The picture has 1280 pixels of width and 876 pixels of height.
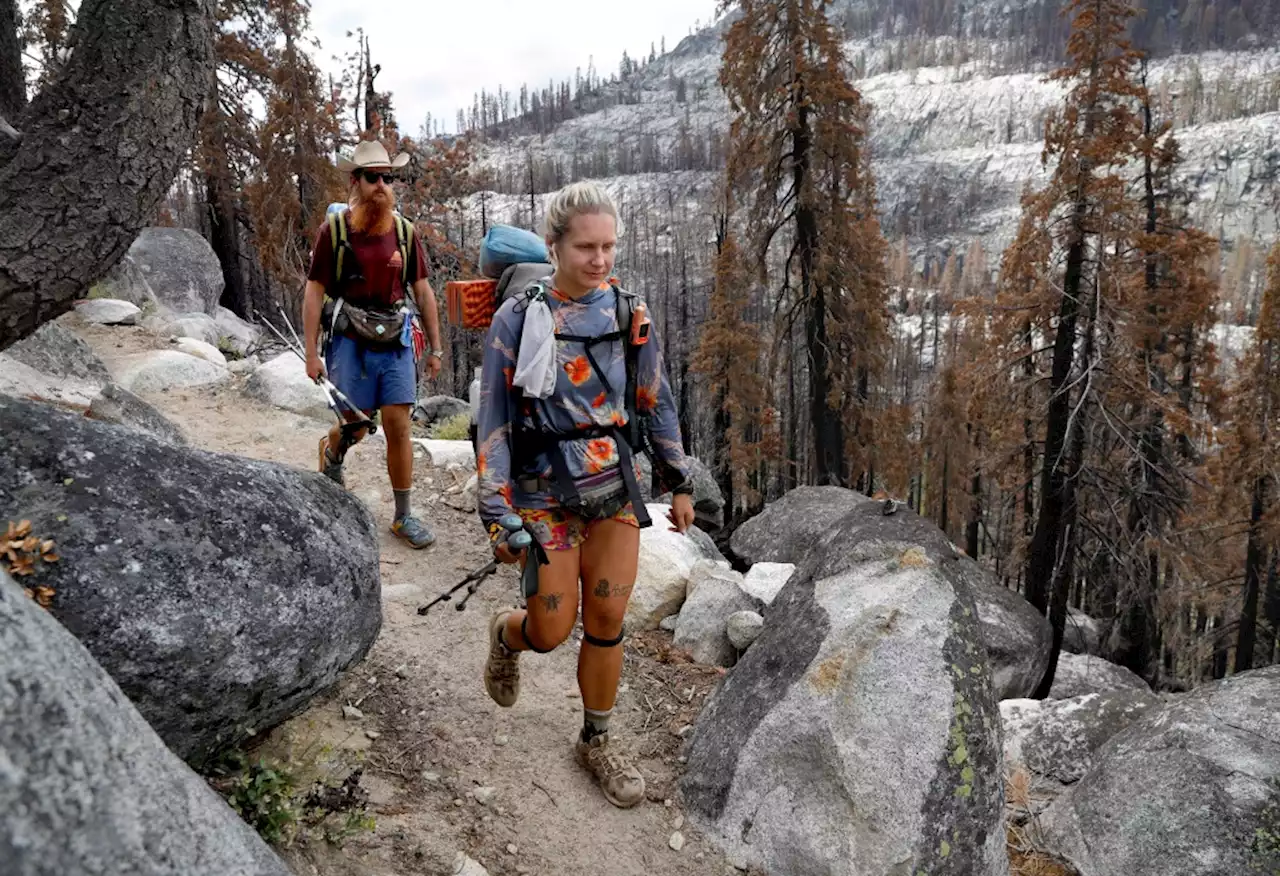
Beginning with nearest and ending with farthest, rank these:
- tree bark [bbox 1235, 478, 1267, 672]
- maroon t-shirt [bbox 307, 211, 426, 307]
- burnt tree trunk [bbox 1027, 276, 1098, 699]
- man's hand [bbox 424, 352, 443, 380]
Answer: maroon t-shirt [bbox 307, 211, 426, 307] < man's hand [bbox 424, 352, 443, 380] < burnt tree trunk [bbox 1027, 276, 1098, 699] < tree bark [bbox 1235, 478, 1267, 672]

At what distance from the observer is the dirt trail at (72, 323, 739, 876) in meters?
3.04

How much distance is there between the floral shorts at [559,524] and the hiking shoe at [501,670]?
603mm

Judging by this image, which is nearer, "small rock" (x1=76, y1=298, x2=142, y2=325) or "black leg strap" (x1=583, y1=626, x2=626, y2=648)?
"black leg strap" (x1=583, y1=626, x2=626, y2=648)

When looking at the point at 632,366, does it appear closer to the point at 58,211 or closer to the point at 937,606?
the point at 937,606

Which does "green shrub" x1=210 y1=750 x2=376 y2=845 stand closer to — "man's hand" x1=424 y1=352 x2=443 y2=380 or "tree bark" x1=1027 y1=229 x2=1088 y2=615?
"man's hand" x1=424 y1=352 x2=443 y2=380

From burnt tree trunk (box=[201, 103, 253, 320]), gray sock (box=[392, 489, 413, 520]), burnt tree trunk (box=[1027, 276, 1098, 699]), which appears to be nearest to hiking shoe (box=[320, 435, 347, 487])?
gray sock (box=[392, 489, 413, 520])

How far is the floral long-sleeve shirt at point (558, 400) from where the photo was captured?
300 cm

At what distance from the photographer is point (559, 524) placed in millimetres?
3172

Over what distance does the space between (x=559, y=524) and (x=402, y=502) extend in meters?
2.95

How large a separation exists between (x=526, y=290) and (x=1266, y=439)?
2065cm

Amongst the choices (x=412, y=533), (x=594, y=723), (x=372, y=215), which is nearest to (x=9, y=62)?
(x=372, y=215)

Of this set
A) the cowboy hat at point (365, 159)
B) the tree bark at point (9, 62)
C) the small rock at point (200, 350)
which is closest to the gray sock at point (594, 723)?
the cowboy hat at point (365, 159)

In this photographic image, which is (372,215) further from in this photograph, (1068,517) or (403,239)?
(1068,517)

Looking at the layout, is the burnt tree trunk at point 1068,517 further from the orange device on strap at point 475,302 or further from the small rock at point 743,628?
the orange device on strap at point 475,302
